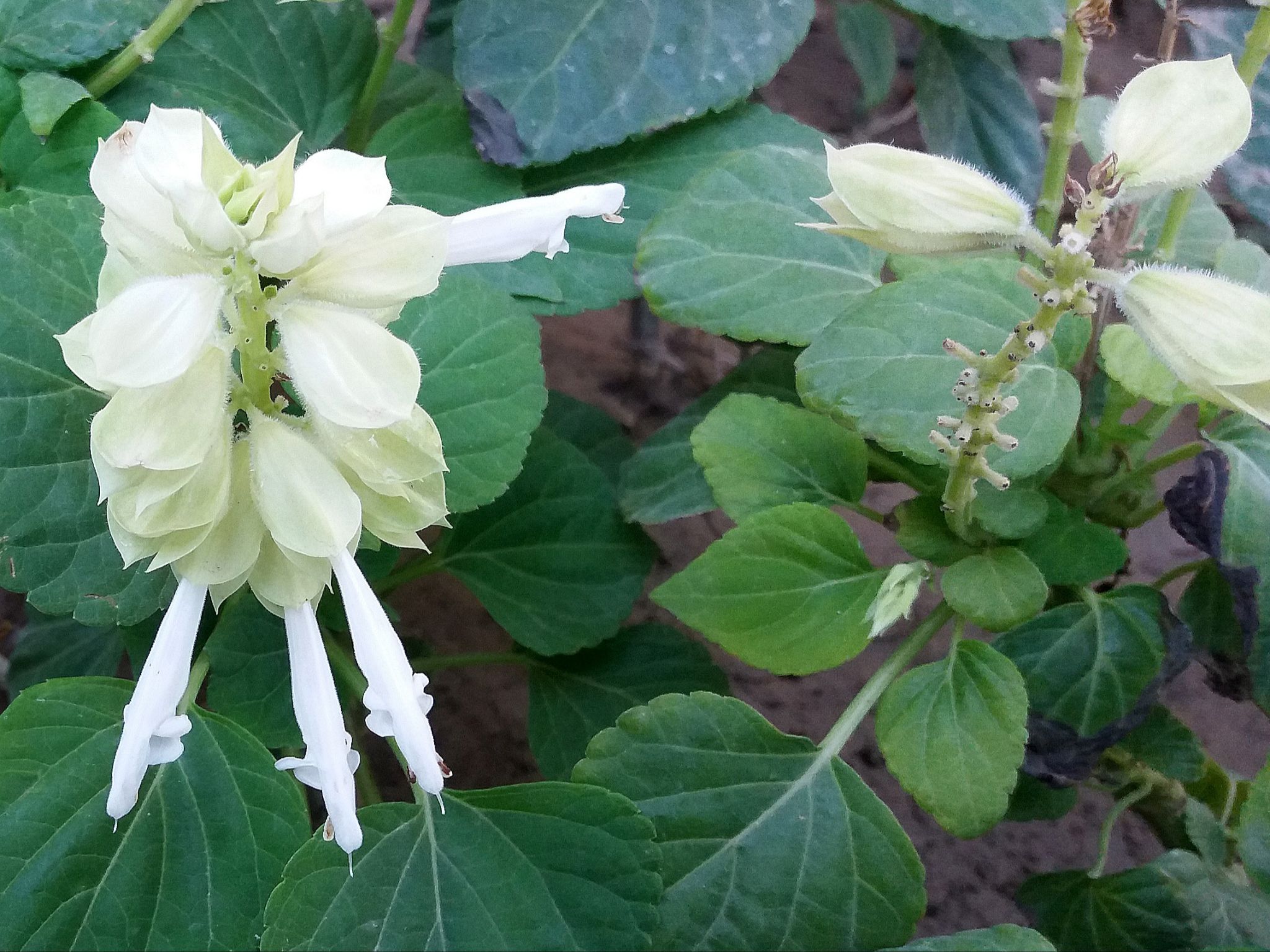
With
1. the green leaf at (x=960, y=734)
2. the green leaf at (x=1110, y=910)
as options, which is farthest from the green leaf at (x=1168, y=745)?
the green leaf at (x=960, y=734)

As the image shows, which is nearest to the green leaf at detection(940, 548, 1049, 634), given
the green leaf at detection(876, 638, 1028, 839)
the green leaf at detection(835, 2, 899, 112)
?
the green leaf at detection(876, 638, 1028, 839)

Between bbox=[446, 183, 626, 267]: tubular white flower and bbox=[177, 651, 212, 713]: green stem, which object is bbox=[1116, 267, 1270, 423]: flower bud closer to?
bbox=[446, 183, 626, 267]: tubular white flower

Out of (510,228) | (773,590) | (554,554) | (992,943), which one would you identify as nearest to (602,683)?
(554,554)

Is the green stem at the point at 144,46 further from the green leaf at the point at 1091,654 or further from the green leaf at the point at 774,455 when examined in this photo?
the green leaf at the point at 1091,654

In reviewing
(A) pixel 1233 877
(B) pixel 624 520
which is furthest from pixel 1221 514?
(B) pixel 624 520

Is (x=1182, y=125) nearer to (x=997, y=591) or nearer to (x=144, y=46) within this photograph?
(x=997, y=591)
